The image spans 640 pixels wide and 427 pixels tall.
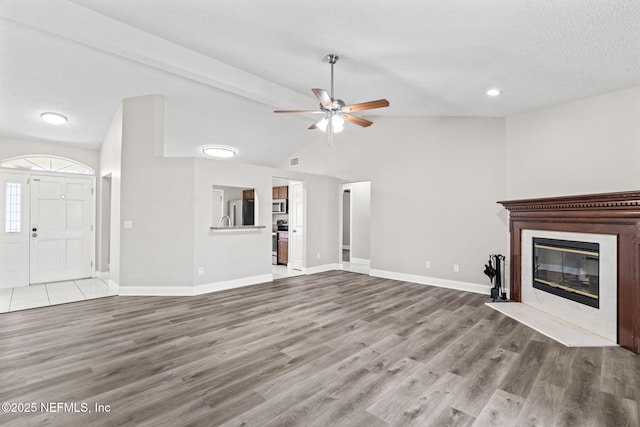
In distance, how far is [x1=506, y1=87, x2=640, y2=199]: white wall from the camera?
365 centimetres

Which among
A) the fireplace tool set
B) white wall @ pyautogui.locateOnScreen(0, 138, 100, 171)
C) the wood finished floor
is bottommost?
the wood finished floor

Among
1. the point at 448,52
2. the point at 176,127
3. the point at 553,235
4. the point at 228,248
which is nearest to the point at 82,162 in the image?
the point at 176,127

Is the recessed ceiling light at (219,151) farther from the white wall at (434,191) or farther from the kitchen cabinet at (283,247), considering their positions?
the white wall at (434,191)

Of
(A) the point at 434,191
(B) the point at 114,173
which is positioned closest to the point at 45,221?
(B) the point at 114,173

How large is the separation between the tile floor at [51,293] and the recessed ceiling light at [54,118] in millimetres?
2772

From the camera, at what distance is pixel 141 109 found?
487cm

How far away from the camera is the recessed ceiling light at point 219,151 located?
23.1 feet

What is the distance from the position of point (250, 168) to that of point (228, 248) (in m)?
1.52

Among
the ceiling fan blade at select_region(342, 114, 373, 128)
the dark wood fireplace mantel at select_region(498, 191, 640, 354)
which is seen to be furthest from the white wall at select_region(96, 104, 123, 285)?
the dark wood fireplace mantel at select_region(498, 191, 640, 354)

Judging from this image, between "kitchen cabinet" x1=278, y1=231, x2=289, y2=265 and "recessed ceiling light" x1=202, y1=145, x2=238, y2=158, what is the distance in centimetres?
228

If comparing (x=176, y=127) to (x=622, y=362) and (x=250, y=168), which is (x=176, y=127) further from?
(x=622, y=362)

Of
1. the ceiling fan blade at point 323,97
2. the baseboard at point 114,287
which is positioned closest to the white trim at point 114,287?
the baseboard at point 114,287

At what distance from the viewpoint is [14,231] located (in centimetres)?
529

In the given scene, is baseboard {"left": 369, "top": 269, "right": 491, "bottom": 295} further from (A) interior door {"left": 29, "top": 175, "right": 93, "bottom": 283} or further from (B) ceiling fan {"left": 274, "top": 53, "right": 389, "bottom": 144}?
(A) interior door {"left": 29, "top": 175, "right": 93, "bottom": 283}
